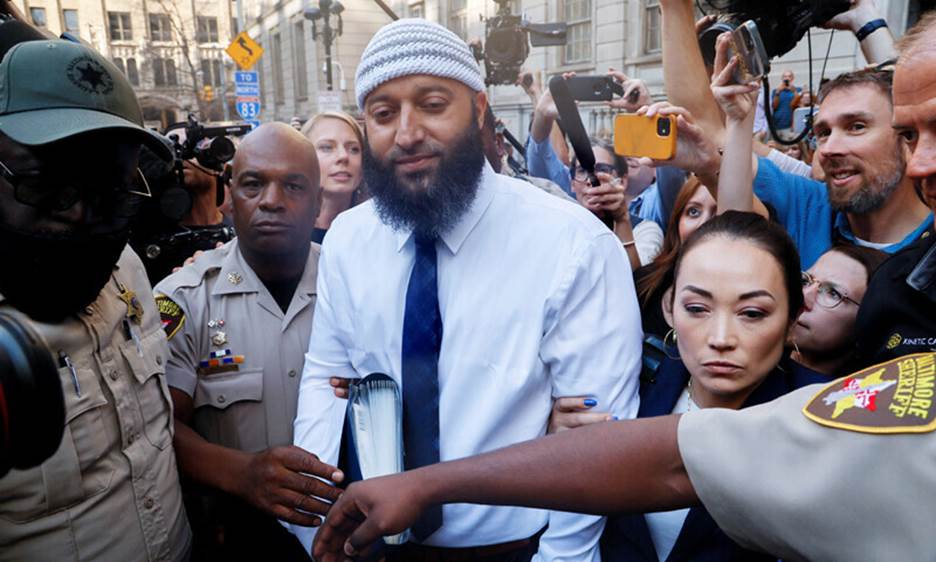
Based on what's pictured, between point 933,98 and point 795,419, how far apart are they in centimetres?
81

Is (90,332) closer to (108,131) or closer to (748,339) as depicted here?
(108,131)

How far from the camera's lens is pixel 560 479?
1.07 meters

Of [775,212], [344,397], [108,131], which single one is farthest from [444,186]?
[775,212]

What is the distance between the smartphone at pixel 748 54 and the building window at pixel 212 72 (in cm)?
4680

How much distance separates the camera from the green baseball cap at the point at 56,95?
4.41 feet

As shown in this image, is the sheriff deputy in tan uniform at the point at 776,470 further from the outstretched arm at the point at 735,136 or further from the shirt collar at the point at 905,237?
the shirt collar at the point at 905,237

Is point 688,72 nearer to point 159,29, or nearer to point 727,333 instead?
Result: point 727,333

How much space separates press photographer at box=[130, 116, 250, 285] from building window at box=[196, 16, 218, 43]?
46762 millimetres

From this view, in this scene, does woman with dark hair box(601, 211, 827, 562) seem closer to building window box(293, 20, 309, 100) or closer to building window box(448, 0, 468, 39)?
building window box(448, 0, 468, 39)

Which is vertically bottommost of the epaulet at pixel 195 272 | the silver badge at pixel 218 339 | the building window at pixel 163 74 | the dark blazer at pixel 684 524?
the dark blazer at pixel 684 524

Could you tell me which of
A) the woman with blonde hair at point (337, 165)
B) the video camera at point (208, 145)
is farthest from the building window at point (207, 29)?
the woman with blonde hair at point (337, 165)

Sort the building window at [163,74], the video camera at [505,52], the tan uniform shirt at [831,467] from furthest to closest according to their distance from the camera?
the building window at [163,74], the video camera at [505,52], the tan uniform shirt at [831,467]

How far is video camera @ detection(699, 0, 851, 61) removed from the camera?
7.09 ft

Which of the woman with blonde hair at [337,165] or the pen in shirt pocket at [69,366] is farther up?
the woman with blonde hair at [337,165]
